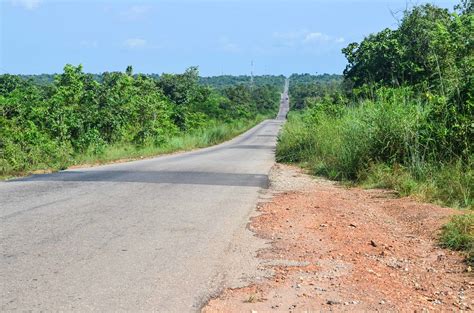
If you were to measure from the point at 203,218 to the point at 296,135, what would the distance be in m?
14.1

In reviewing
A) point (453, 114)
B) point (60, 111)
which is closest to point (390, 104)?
point (453, 114)

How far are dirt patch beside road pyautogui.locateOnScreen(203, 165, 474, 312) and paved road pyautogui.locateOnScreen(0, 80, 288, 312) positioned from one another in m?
0.49

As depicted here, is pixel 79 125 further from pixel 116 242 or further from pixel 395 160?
pixel 116 242

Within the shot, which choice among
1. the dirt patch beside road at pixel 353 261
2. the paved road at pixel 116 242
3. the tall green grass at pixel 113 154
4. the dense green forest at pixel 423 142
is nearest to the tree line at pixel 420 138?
the dense green forest at pixel 423 142

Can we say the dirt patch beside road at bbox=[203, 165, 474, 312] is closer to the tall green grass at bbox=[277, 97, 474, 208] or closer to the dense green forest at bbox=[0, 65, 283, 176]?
the tall green grass at bbox=[277, 97, 474, 208]

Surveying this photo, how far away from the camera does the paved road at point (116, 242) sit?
180 inches

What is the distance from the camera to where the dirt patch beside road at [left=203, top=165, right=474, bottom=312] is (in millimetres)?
4512

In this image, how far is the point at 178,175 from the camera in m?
13.6

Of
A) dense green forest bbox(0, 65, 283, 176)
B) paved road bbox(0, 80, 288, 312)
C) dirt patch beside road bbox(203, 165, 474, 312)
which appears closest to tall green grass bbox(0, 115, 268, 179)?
dense green forest bbox(0, 65, 283, 176)

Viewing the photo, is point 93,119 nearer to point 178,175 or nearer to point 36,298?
point 178,175

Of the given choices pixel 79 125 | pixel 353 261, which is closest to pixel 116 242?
pixel 353 261

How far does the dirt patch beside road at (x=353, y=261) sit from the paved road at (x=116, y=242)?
49cm

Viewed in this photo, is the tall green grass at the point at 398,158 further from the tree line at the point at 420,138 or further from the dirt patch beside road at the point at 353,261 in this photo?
the dirt patch beside road at the point at 353,261

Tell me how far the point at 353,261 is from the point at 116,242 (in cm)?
277
